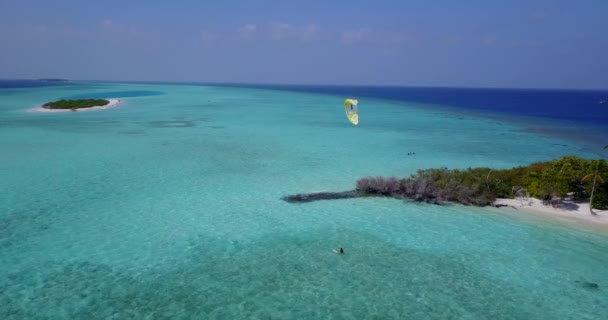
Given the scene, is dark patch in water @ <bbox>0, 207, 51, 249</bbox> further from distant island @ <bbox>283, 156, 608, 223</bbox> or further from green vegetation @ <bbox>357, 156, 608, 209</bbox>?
green vegetation @ <bbox>357, 156, 608, 209</bbox>

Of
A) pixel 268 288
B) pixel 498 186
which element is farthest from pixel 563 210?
pixel 268 288

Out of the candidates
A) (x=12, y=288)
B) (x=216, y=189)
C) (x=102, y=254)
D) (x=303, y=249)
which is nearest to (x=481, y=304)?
(x=303, y=249)

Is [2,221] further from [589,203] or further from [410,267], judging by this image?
[589,203]

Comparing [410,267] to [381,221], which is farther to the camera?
[381,221]

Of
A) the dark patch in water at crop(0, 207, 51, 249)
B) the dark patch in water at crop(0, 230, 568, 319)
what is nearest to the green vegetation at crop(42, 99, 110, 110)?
the dark patch in water at crop(0, 207, 51, 249)

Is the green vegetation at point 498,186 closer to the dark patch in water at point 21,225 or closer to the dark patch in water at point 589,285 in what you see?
the dark patch in water at point 589,285

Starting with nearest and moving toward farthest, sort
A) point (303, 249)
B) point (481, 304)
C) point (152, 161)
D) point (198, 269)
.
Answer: point (481, 304), point (198, 269), point (303, 249), point (152, 161)

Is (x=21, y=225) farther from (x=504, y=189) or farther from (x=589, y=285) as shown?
(x=504, y=189)
